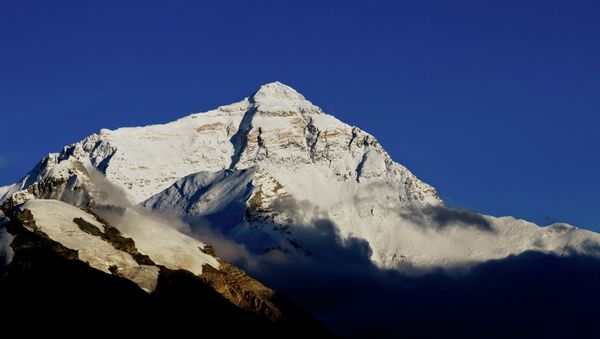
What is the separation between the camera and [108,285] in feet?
557

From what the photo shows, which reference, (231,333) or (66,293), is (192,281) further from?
(66,293)

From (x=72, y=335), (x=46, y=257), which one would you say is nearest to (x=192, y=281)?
(x=46, y=257)

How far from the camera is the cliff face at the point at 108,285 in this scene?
539 ft

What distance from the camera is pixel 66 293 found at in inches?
6491

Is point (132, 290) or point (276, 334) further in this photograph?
point (276, 334)

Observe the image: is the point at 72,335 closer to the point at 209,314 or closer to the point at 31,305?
the point at 31,305

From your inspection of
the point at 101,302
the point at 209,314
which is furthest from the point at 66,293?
the point at 209,314

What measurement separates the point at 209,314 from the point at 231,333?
431 centimetres

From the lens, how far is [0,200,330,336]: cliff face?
164375mm

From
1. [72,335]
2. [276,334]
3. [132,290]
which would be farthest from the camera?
[276,334]

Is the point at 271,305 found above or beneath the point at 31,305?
above

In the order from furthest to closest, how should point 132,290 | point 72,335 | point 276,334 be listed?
point 276,334
point 132,290
point 72,335

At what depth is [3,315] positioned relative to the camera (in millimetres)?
157375

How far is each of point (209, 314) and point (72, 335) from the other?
2542 centimetres
